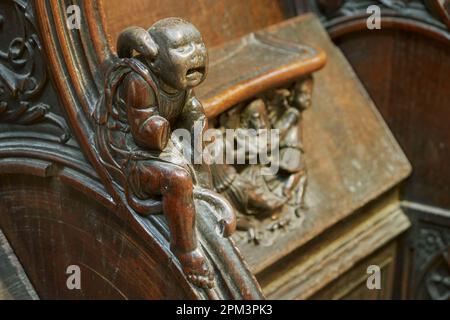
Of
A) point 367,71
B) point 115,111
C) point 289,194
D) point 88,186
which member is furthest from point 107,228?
point 367,71

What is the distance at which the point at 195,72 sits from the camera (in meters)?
1.15

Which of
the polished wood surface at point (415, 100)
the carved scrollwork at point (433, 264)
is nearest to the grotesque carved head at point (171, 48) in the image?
the polished wood surface at point (415, 100)

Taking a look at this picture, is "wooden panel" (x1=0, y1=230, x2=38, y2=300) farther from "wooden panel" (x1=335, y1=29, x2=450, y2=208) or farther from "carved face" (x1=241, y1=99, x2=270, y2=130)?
"wooden panel" (x1=335, y1=29, x2=450, y2=208)

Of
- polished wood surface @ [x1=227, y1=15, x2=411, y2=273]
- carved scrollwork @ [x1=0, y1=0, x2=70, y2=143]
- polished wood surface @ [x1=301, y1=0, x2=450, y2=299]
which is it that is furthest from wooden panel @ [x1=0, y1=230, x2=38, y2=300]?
polished wood surface @ [x1=301, y1=0, x2=450, y2=299]

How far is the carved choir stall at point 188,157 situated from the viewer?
1152 millimetres

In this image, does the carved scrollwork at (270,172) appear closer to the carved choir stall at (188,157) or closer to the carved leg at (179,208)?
the carved choir stall at (188,157)

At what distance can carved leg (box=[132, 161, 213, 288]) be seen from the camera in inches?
44.6

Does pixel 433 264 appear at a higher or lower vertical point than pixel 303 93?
lower

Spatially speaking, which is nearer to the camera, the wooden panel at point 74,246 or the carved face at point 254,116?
the wooden panel at point 74,246

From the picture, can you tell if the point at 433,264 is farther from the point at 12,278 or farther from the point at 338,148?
the point at 12,278

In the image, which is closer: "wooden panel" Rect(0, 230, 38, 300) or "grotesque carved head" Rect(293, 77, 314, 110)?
"wooden panel" Rect(0, 230, 38, 300)

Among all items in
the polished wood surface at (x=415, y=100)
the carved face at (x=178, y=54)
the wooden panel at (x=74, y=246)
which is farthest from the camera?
the polished wood surface at (x=415, y=100)

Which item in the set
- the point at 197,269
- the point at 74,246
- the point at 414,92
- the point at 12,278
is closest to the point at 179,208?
the point at 197,269

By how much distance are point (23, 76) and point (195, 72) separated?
375 mm
